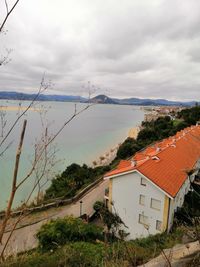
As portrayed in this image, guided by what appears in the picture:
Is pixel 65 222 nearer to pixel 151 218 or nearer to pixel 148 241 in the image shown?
pixel 148 241

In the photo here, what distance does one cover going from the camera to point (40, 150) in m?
3.12

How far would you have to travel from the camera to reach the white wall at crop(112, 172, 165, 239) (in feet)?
53.5

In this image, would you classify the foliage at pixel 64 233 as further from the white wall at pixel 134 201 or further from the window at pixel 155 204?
the window at pixel 155 204

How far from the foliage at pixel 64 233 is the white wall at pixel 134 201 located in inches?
142

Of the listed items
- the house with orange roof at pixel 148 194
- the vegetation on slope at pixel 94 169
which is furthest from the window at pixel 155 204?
the vegetation on slope at pixel 94 169

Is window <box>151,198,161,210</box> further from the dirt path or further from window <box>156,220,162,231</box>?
the dirt path

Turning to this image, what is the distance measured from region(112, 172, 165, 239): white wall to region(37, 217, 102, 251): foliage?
3608mm

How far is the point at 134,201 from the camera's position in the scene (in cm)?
1708

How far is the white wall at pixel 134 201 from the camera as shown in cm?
1630

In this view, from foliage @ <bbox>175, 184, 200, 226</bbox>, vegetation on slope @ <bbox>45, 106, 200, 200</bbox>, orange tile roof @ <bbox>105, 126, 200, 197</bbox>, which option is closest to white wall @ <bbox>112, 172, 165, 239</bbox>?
orange tile roof @ <bbox>105, 126, 200, 197</bbox>

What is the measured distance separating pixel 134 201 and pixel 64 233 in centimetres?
571

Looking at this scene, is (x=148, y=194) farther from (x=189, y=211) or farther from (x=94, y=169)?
(x=94, y=169)

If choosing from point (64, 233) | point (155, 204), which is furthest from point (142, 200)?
point (64, 233)

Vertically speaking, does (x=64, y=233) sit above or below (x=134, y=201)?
below
